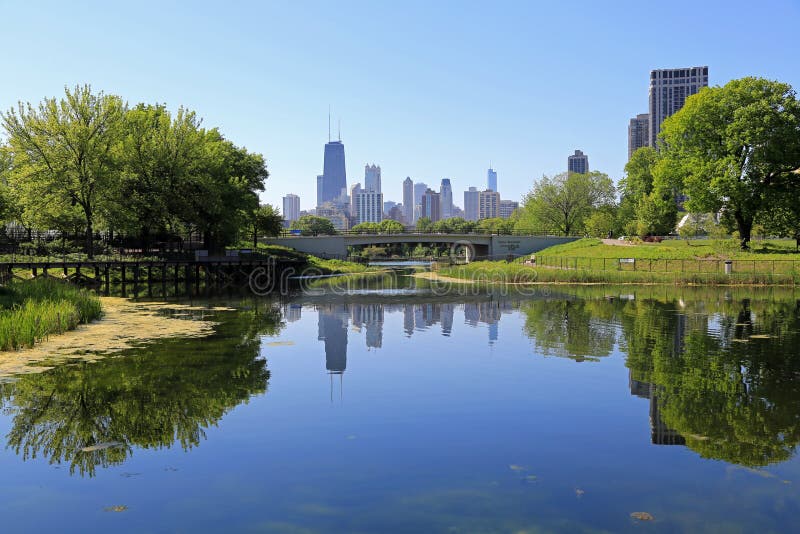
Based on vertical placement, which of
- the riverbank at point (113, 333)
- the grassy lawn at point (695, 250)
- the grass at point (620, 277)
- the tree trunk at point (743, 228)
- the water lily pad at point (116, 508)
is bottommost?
the water lily pad at point (116, 508)

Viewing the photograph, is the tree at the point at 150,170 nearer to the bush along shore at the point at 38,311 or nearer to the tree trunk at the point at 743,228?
the bush along shore at the point at 38,311

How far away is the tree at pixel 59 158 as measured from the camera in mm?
57125

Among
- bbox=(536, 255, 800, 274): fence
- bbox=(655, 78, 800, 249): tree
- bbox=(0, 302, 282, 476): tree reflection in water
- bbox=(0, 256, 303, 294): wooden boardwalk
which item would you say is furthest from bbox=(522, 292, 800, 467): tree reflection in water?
bbox=(0, 256, 303, 294): wooden boardwalk

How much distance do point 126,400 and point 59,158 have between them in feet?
160

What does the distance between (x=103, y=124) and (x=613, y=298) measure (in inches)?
1892

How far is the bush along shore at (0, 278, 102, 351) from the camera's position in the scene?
23.6 metres

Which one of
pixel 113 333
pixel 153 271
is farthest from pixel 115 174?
pixel 113 333

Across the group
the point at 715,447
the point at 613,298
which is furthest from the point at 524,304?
the point at 715,447

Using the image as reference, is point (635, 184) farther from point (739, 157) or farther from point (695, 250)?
point (739, 157)

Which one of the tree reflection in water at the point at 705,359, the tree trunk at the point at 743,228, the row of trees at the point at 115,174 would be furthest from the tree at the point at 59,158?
the tree trunk at the point at 743,228

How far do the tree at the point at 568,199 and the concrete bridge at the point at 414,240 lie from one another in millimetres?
14572

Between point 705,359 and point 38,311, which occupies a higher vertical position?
point 38,311

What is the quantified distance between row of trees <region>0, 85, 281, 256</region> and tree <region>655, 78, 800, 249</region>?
48465mm

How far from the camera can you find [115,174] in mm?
59156
